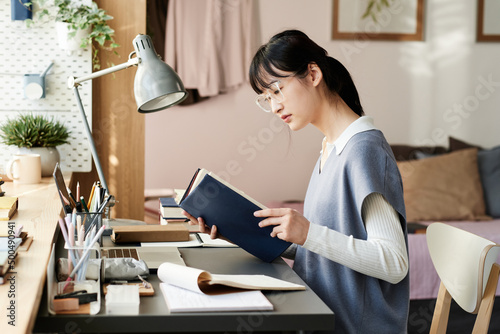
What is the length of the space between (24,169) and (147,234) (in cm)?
80

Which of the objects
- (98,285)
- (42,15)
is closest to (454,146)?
(42,15)

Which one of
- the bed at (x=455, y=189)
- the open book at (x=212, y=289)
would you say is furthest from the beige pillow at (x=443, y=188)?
the open book at (x=212, y=289)

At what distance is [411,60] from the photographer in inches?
172

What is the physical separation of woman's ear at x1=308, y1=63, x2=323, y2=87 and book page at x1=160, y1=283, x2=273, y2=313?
0.59 meters

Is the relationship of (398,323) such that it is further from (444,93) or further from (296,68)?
(444,93)

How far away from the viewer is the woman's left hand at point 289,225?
135cm

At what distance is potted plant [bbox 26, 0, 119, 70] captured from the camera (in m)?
2.46

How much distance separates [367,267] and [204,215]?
409 mm

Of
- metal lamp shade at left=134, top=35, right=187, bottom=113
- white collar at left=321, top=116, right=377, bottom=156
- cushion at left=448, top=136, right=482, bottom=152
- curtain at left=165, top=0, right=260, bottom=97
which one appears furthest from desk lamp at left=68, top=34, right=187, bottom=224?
cushion at left=448, top=136, right=482, bottom=152

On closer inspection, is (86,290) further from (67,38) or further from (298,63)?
(67,38)

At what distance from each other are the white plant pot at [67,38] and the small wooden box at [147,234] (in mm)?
1082

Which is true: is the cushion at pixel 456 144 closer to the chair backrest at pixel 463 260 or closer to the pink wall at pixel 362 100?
the pink wall at pixel 362 100

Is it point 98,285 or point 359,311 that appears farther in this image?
point 359,311

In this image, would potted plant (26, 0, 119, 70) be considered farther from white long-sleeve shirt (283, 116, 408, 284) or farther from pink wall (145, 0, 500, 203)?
pink wall (145, 0, 500, 203)
